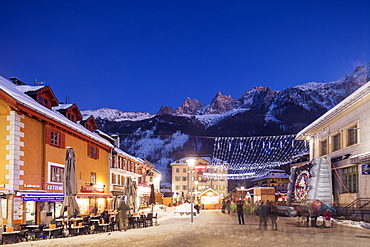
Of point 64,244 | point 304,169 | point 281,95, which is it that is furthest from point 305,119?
point 64,244

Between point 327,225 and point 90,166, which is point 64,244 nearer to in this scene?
point 327,225

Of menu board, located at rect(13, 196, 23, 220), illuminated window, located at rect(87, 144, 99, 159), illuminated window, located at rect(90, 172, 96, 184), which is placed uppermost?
illuminated window, located at rect(87, 144, 99, 159)

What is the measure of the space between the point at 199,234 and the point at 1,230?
27.1 feet

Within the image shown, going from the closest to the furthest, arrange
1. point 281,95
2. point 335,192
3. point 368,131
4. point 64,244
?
point 64,244, point 368,131, point 335,192, point 281,95

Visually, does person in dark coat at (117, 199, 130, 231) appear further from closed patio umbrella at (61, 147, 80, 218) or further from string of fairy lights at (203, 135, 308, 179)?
string of fairy lights at (203, 135, 308, 179)

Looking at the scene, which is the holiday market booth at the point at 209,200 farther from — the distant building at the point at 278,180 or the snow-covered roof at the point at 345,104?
the distant building at the point at 278,180

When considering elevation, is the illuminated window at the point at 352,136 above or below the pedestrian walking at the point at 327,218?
above

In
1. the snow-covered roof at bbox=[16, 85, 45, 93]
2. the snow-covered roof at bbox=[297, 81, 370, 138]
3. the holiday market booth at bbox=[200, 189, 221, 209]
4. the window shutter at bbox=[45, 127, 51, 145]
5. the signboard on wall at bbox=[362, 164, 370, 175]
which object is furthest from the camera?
the holiday market booth at bbox=[200, 189, 221, 209]

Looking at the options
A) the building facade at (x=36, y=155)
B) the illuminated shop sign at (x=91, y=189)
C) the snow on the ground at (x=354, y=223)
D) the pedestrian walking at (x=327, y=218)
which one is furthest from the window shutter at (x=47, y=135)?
the snow on the ground at (x=354, y=223)

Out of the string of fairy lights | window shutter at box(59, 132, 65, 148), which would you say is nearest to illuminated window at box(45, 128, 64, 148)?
window shutter at box(59, 132, 65, 148)

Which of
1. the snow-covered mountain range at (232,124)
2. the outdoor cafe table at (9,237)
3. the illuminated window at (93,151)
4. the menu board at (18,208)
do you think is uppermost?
the snow-covered mountain range at (232,124)

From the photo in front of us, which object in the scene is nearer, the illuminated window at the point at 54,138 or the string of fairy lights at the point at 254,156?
the illuminated window at the point at 54,138

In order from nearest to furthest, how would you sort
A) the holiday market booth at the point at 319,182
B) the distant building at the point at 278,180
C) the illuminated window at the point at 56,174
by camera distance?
the illuminated window at the point at 56,174, the holiday market booth at the point at 319,182, the distant building at the point at 278,180

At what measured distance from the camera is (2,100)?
18047mm
